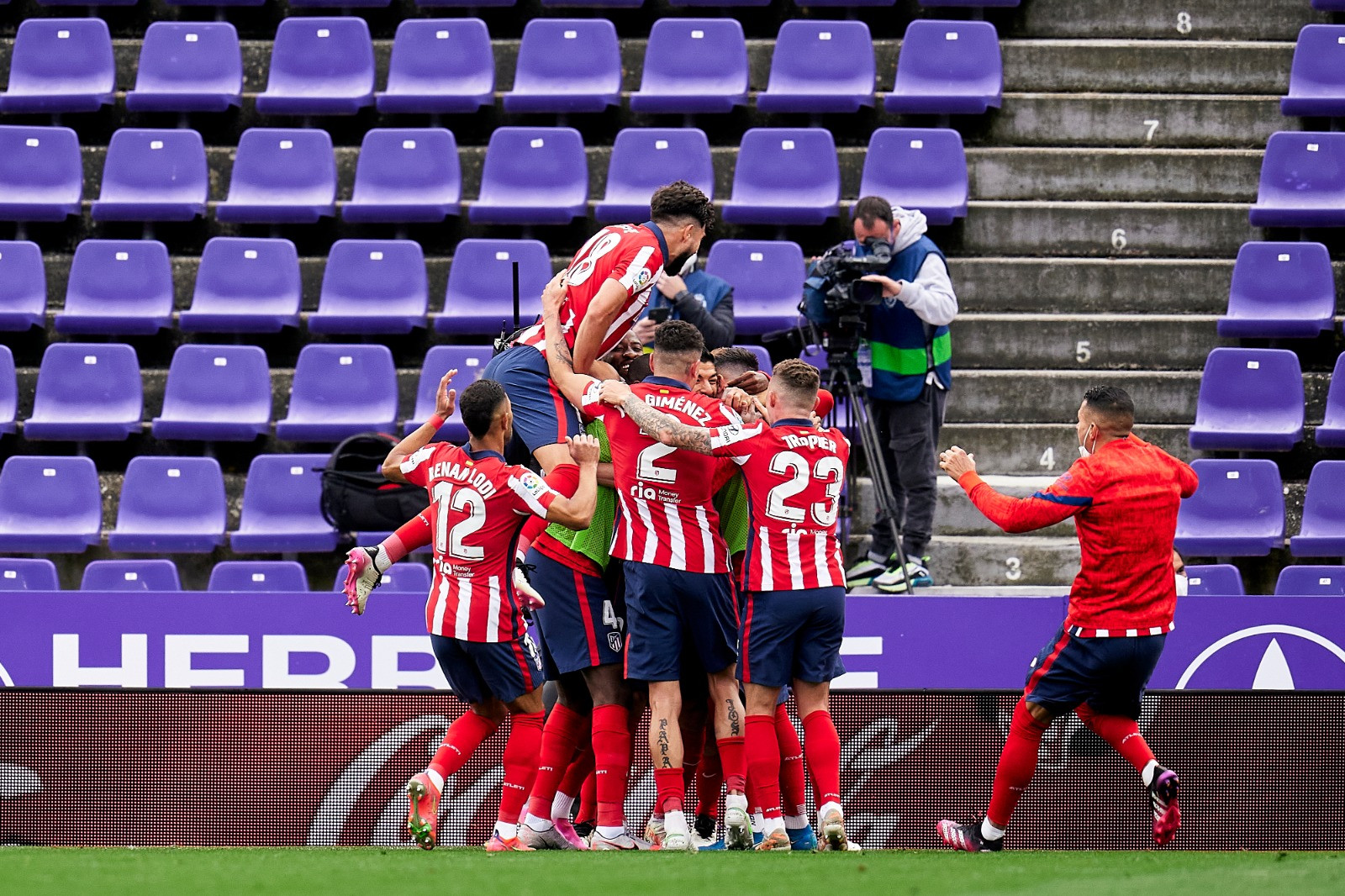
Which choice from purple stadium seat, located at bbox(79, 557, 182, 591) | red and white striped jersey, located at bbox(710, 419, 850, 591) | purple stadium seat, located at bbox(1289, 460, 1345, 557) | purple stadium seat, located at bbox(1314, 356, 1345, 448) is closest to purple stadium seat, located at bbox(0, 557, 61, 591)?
purple stadium seat, located at bbox(79, 557, 182, 591)

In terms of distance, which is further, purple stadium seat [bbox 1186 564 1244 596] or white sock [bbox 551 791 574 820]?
purple stadium seat [bbox 1186 564 1244 596]

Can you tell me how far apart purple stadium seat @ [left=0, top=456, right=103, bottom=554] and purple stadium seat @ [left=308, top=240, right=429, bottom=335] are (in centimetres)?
172

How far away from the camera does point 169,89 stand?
12117 millimetres

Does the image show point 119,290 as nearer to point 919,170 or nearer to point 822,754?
point 919,170

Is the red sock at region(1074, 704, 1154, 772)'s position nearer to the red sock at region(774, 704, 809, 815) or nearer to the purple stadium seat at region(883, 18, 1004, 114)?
the red sock at region(774, 704, 809, 815)

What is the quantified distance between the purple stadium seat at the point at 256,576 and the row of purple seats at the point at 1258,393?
5309mm

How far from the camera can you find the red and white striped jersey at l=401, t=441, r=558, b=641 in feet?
20.7

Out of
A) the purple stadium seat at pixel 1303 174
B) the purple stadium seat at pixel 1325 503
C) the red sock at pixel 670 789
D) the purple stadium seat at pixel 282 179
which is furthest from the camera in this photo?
the purple stadium seat at pixel 282 179

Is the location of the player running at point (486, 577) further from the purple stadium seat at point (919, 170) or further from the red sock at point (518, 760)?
the purple stadium seat at point (919, 170)

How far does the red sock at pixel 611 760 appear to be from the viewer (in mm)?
6359

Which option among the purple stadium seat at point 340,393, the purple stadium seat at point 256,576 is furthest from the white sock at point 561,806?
the purple stadium seat at point 340,393

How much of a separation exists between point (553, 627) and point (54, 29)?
7.89 m

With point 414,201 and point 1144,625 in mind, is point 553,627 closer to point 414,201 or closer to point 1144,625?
point 1144,625

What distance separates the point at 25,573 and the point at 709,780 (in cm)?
494
